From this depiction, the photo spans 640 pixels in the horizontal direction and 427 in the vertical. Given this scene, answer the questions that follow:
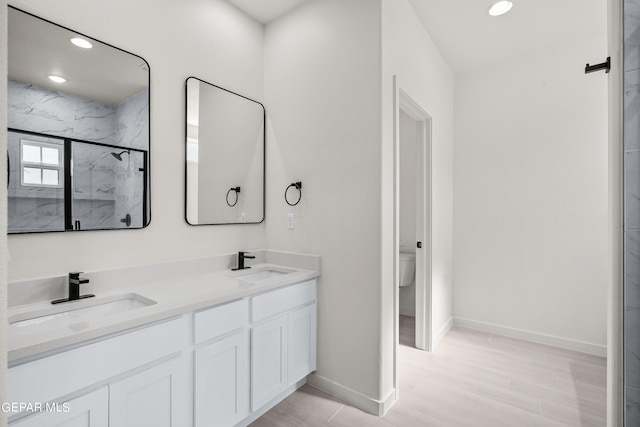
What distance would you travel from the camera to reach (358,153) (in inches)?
80.4

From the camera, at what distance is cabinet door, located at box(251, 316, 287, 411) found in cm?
177

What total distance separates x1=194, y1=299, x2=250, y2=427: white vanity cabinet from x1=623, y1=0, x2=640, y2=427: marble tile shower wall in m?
1.62

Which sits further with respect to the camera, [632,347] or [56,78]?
[56,78]

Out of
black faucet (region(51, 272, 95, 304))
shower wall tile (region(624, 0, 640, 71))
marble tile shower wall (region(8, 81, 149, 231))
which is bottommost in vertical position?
black faucet (region(51, 272, 95, 304))

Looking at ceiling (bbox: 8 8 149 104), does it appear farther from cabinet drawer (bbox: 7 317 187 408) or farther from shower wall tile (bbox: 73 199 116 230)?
cabinet drawer (bbox: 7 317 187 408)

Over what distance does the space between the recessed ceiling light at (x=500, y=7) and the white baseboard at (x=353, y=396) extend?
2885 millimetres

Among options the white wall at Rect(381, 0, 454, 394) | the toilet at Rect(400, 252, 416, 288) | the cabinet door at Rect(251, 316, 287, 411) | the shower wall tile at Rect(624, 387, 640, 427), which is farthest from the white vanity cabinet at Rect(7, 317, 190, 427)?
the toilet at Rect(400, 252, 416, 288)

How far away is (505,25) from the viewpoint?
2.60 meters

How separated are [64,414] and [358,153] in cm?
185

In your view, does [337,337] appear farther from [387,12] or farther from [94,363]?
[387,12]

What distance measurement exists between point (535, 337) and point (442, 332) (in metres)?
0.87

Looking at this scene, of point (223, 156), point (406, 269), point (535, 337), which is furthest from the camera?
point (406, 269)

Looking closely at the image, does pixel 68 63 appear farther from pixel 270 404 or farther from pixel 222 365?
pixel 270 404

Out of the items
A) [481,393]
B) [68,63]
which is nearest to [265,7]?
[68,63]
